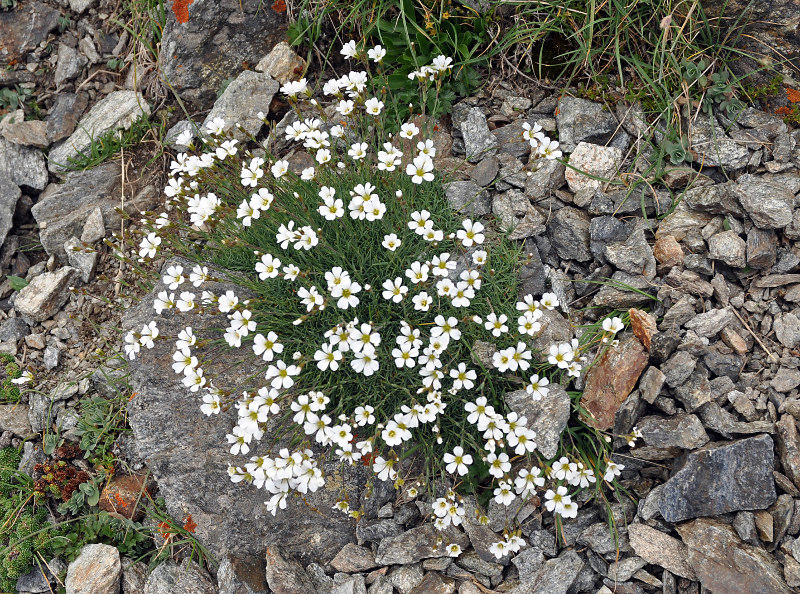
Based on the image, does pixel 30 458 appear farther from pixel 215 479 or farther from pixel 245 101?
pixel 245 101

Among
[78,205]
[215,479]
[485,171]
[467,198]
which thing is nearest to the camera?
[215,479]

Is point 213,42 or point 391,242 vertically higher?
point 213,42

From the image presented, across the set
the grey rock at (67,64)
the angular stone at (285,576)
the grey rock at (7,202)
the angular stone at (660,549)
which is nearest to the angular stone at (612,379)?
the angular stone at (660,549)

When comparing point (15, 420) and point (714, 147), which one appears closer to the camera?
point (714, 147)

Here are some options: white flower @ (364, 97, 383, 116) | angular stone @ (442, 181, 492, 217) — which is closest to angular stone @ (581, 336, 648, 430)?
angular stone @ (442, 181, 492, 217)

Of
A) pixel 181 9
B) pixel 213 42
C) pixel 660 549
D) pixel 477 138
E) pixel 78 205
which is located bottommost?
pixel 660 549

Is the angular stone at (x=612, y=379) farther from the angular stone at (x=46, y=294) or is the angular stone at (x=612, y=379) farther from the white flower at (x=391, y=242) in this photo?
the angular stone at (x=46, y=294)

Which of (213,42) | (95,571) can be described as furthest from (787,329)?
(213,42)
